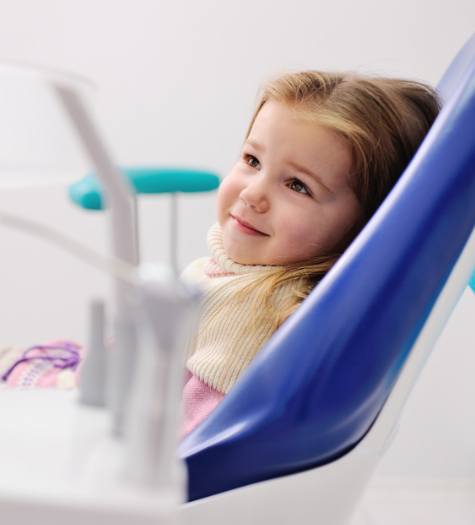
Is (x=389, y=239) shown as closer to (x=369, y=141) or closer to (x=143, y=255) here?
(x=369, y=141)

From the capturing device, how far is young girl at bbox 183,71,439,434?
82 centimetres

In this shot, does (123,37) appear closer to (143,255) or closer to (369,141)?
(143,255)

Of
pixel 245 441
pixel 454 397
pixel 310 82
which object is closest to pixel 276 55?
pixel 310 82

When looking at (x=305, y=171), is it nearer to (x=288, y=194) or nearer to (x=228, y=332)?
(x=288, y=194)

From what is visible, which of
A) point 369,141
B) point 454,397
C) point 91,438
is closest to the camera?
point 91,438

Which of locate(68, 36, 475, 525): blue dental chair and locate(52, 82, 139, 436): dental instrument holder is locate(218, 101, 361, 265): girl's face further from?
locate(52, 82, 139, 436): dental instrument holder

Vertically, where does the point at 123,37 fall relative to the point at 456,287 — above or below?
below

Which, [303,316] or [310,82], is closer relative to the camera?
[303,316]

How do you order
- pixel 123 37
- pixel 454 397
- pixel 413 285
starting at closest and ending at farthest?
pixel 413 285, pixel 123 37, pixel 454 397

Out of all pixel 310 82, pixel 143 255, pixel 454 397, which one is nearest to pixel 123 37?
pixel 143 255

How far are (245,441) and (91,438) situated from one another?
0.21 m

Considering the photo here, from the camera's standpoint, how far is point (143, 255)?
162cm

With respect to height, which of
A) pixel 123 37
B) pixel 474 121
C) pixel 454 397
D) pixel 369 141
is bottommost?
pixel 454 397

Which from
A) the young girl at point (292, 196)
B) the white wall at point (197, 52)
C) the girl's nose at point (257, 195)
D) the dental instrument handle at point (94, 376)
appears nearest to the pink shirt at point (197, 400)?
the young girl at point (292, 196)
